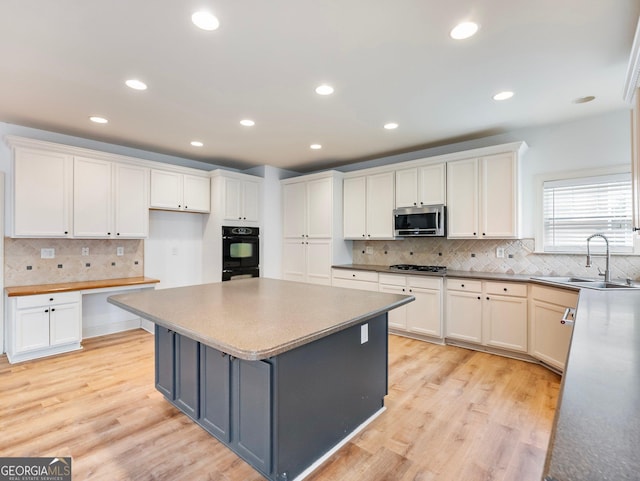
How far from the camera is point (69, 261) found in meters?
4.03

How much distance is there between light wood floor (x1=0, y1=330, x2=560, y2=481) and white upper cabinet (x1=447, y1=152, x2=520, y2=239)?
1.52 meters

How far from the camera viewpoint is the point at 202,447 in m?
2.02

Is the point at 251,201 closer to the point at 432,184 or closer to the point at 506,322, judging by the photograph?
the point at 432,184

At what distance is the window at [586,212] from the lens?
10.8 feet

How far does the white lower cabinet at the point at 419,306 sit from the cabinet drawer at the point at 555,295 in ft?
3.23

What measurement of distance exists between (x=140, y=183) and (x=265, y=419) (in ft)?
12.4

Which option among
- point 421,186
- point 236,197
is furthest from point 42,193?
point 421,186

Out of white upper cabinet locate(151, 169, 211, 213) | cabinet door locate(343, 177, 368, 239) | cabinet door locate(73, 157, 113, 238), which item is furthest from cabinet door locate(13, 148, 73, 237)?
cabinet door locate(343, 177, 368, 239)

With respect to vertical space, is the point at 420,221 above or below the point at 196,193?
below

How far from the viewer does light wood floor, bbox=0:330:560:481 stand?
5.99ft

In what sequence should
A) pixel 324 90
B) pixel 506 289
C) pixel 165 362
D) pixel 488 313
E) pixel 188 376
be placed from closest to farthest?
pixel 188 376 < pixel 165 362 < pixel 324 90 < pixel 506 289 < pixel 488 313

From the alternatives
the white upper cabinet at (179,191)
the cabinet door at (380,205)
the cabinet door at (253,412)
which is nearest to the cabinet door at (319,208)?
the cabinet door at (380,205)

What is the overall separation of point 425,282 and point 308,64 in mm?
2838

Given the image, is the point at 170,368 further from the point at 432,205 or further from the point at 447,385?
the point at 432,205
